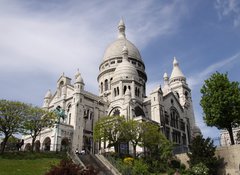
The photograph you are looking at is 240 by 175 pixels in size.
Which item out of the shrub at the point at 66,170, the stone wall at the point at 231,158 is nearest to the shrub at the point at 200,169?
the stone wall at the point at 231,158

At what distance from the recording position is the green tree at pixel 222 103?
38.9 metres

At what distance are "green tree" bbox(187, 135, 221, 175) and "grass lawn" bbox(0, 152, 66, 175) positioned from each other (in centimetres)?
1785

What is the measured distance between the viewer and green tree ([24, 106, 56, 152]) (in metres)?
44.2

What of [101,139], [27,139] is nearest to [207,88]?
[101,139]

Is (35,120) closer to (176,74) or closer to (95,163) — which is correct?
(95,163)

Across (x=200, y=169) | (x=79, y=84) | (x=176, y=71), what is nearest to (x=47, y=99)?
(x=79, y=84)

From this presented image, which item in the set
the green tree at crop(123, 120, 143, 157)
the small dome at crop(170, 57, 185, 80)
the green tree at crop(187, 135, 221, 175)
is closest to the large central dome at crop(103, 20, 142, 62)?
Result: the small dome at crop(170, 57, 185, 80)

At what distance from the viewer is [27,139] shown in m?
61.1

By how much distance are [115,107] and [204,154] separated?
28.6 meters

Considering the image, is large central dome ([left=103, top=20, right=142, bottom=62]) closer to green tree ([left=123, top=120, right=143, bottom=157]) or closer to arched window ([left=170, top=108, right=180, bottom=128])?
arched window ([left=170, top=108, right=180, bottom=128])

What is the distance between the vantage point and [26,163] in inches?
1442

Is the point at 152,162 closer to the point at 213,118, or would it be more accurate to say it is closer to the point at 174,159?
the point at 174,159

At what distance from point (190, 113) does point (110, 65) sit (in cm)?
2491

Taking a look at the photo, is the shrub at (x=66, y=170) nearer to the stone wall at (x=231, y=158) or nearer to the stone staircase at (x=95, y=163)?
the stone staircase at (x=95, y=163)
